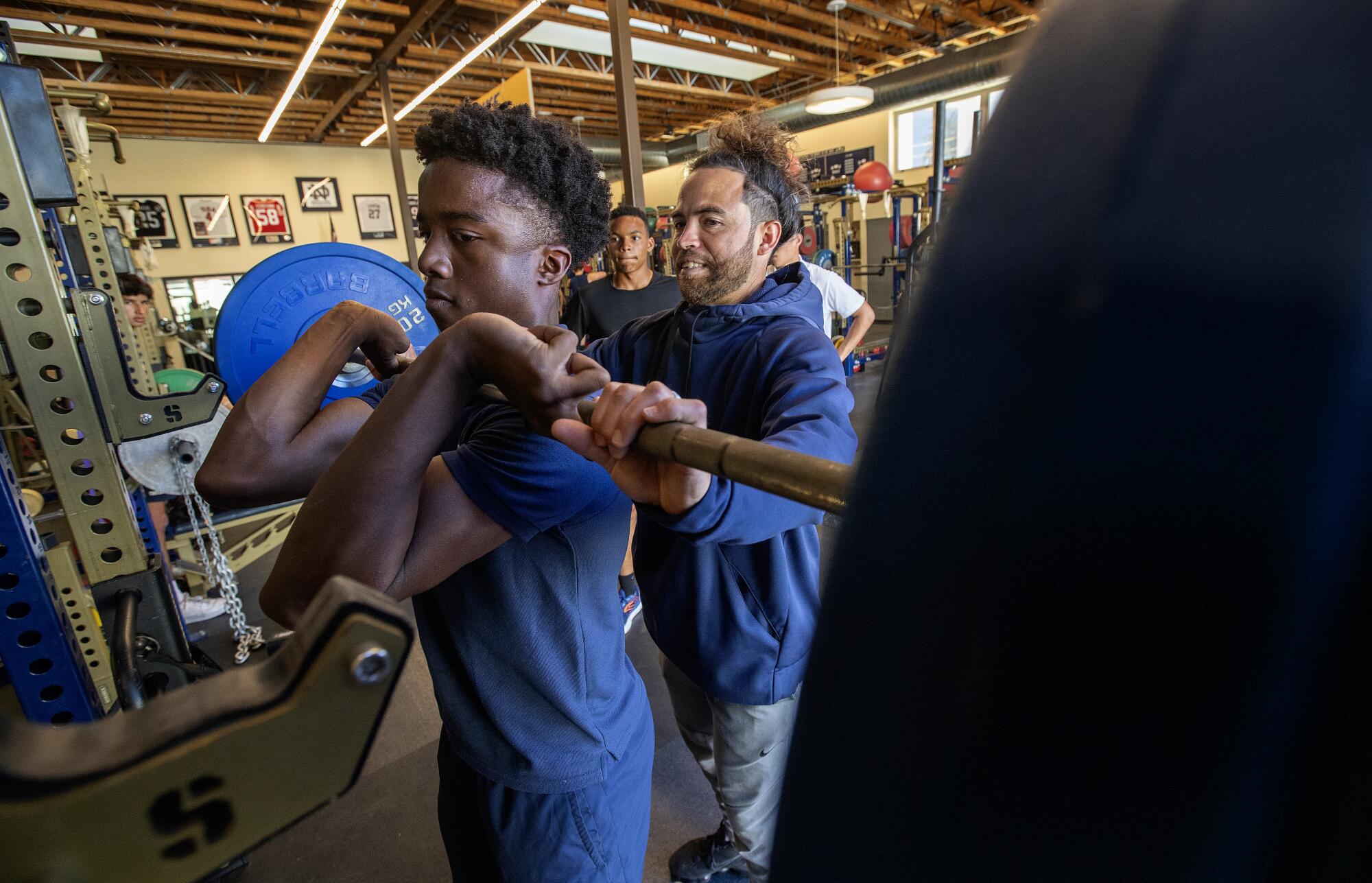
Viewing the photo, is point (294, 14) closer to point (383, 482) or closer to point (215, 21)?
point (215, 21)

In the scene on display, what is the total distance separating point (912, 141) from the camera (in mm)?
10453

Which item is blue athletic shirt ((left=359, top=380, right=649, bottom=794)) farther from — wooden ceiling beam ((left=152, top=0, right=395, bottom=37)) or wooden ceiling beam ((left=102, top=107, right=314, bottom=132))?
wooden ceiling beam ((left=102, top=107, right=314, bottom=132))

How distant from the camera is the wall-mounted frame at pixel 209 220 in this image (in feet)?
33.2

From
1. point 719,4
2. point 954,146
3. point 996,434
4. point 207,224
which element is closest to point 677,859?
point 996,434

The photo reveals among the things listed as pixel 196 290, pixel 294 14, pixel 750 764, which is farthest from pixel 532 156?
pixel 196 290

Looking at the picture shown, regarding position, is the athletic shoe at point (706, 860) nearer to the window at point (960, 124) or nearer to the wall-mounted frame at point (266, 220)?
the window at point (960, 124)

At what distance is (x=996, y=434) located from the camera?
6.8 inches

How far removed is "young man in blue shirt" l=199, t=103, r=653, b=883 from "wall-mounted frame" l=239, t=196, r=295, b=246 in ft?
38.8

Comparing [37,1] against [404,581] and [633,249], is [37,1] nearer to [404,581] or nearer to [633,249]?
[633,249]

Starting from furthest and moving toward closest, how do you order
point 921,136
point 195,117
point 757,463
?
point 921,136, point 195,117, point 757,463

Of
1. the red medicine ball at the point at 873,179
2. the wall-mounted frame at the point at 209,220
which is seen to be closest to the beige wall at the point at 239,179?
the wall-mounted frame at the point at 209,220

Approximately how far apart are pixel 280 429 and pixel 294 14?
7117 millimetres

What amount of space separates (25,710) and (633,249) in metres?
2.37

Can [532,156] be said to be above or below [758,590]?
above
